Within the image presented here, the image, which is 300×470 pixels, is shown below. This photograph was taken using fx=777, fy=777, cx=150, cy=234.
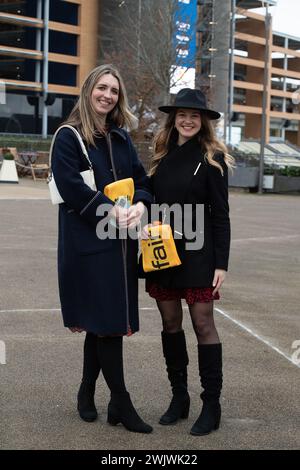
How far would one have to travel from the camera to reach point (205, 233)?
4301mm

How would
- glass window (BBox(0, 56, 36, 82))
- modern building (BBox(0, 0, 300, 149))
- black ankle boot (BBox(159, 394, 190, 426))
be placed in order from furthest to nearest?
glass window (BBox(0, 56, 36, 82))
modern building (BBox(0, 0, 300, 149))
black ankle boot (BBox(159, 394, 190, 426))

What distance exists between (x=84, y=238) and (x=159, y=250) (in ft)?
1.34

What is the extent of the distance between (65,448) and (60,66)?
2407 inches

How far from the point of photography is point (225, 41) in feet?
170

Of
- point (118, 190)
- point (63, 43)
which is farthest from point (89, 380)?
point (63, 43)

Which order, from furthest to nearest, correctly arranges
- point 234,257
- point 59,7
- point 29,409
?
point 59,7
point 234,257
point 29,409

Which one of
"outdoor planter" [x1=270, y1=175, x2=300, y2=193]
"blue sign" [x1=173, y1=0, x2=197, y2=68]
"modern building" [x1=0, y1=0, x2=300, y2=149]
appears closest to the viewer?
"outdoor planter" [x1=270, y1=175, x2=300, y2=193]

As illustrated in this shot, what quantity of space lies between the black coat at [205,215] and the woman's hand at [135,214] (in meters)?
0.22

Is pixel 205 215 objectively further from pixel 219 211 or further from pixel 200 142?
pixel 200 142

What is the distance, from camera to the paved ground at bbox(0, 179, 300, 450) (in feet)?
13.8

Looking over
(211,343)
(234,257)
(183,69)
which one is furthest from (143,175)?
(183,69)

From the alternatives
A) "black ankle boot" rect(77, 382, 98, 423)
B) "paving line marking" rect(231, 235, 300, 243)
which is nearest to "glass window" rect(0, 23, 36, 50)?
"paving line marking" rect(231, 235, 300, 243)

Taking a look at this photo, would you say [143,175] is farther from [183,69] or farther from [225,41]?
[225,41]

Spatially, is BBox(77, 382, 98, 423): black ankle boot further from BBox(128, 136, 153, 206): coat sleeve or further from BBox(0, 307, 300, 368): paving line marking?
BBox(0, 307, 300, 368): paving line marking
